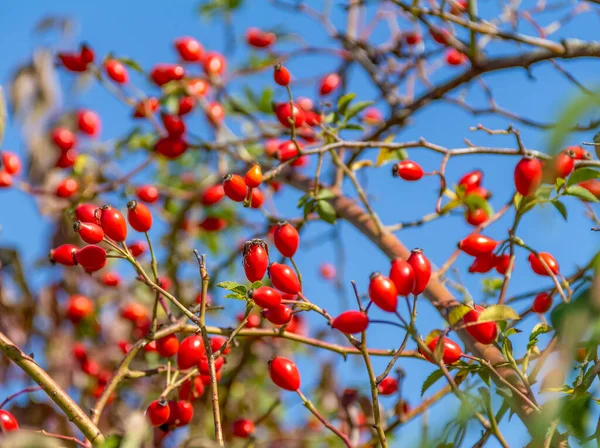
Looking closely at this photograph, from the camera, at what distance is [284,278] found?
1375 mm

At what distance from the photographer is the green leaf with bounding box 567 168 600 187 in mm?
1458

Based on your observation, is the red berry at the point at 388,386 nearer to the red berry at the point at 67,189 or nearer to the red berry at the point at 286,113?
the red berry at the point at 286,113

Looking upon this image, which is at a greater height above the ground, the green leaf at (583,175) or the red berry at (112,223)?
the green leaf at (583,175)

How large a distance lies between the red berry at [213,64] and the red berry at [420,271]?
218 cm

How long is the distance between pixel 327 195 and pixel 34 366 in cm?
102

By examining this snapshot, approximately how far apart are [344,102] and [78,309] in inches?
77.4

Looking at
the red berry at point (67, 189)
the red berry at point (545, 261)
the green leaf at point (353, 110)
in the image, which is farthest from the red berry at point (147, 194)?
the red berry at point (545, 261)

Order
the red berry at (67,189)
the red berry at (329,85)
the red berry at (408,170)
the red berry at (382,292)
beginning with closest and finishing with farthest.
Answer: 1. the red berry at (382,292)
2. the red berry at (408,170)
3. the red berry at (67,189)
4. the red berry at (329,85)

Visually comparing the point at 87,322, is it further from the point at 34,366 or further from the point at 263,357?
the point at 34,366

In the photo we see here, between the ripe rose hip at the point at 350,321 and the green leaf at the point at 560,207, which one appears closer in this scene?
the ripe rose hip at the point at 350,321

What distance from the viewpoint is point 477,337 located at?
131 cm

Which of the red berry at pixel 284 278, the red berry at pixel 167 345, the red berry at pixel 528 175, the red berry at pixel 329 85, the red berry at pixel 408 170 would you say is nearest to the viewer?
the red berry at pixel 284 278

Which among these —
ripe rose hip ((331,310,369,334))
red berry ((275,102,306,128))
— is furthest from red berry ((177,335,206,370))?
red berry ((275,102,306,128))

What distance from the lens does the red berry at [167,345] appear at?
162 cm
